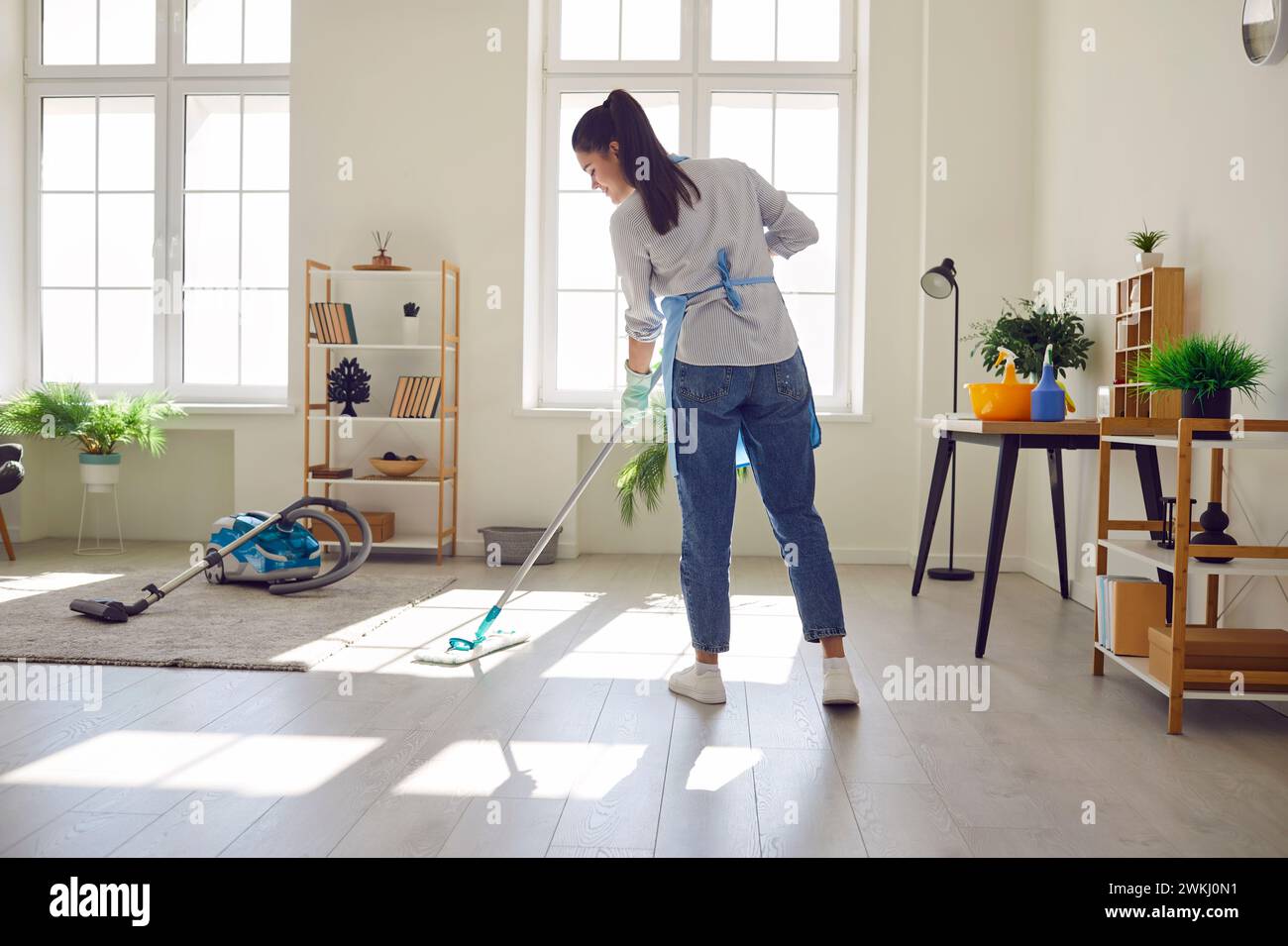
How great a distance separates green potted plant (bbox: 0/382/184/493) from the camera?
5.14 m

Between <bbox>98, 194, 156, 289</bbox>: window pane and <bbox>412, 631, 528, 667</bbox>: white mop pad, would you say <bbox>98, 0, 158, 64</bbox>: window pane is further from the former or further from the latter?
<bbox>412, 631, 528, 667</bbox>: white mop pad

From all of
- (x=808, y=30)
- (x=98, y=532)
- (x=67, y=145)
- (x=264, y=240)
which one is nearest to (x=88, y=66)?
(x=67, y=145)

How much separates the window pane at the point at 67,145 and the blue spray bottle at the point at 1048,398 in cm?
485

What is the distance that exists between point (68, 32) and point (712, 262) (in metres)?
4.81

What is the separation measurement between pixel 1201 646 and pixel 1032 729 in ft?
1.33

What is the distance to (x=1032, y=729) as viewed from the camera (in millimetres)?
2398

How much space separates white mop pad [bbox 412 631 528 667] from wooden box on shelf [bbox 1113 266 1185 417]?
6.16 ft

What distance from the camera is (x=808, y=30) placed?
5422mm

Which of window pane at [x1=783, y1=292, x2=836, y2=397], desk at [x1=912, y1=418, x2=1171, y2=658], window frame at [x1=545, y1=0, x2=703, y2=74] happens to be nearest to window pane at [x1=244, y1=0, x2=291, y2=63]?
window frame at [x1=545, y1=0, x2=703, y2=74]

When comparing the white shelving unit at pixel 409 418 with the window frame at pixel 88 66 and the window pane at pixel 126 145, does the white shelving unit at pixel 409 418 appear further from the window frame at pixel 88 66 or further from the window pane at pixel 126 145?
the window frame at pixel 88 66

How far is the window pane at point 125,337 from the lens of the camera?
5.73m

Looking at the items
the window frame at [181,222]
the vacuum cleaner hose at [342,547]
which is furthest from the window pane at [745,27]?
the vacuum cleaner hose at [342,547]
